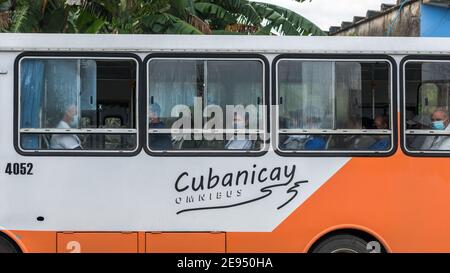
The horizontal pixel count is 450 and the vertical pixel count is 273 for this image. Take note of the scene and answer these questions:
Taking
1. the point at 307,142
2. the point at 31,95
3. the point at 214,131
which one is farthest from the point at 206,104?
the point at 31,95

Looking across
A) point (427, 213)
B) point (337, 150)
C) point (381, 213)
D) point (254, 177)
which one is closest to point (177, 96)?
point (254, 177)

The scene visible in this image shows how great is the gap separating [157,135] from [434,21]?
12189 mm

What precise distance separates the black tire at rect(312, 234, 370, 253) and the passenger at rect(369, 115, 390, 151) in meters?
0.96

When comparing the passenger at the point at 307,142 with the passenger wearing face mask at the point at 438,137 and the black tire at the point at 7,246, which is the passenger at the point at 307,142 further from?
the black tire at the point at 7,246

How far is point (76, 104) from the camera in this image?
7.02 metres

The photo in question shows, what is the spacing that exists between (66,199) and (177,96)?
1.54 metres

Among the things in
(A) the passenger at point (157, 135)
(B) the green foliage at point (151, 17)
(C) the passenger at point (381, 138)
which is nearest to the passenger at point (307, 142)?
(C) the passenger at point (381, 138)

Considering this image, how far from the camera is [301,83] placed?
708 cm

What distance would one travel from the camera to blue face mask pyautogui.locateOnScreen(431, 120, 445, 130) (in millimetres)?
7082

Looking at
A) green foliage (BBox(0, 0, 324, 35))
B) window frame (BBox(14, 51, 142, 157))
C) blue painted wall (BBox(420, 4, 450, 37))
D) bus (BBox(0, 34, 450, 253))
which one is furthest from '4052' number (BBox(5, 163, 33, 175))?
blue painted wall (BBox(420, 4, 450, 37))

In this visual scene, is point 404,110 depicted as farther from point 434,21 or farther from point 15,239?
point 434,21

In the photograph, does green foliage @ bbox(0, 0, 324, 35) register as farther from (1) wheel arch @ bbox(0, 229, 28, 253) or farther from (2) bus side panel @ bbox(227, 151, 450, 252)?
(2) bus side panel @ bbox(227, 151, 450, 252)

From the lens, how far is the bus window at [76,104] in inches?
274
